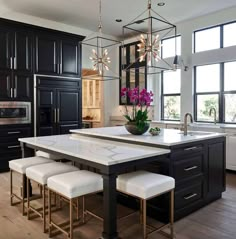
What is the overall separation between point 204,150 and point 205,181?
391 millimetres

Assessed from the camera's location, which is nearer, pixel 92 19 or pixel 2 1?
pixel 2 1

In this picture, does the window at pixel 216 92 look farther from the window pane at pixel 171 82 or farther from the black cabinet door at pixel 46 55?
the black cabinet door at pixel 46 55

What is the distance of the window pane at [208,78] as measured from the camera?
18.6 ft

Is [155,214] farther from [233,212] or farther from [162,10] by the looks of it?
[162,10]

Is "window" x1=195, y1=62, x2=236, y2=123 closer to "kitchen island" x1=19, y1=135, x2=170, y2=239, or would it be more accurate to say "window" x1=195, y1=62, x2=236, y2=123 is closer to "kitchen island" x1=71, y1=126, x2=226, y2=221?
"kitchen island" x1=71, y1=126, x2=226, y2=221

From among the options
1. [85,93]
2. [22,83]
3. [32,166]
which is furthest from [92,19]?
[32,166]

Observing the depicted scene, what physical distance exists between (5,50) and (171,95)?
3.94m

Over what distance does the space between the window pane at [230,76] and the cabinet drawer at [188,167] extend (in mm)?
2926

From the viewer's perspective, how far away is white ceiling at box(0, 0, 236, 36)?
16.1 feet

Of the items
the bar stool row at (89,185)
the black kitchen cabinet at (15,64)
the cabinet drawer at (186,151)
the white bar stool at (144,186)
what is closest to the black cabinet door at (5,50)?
the black kitchen cabinet at (15,64)

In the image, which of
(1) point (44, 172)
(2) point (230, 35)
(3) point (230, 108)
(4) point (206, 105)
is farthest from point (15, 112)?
(2) point (230, 35)

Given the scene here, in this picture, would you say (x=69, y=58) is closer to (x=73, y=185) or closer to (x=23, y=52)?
(x=23, y=52)

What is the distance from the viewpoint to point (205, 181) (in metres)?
3.18

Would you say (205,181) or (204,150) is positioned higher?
(204,150)
